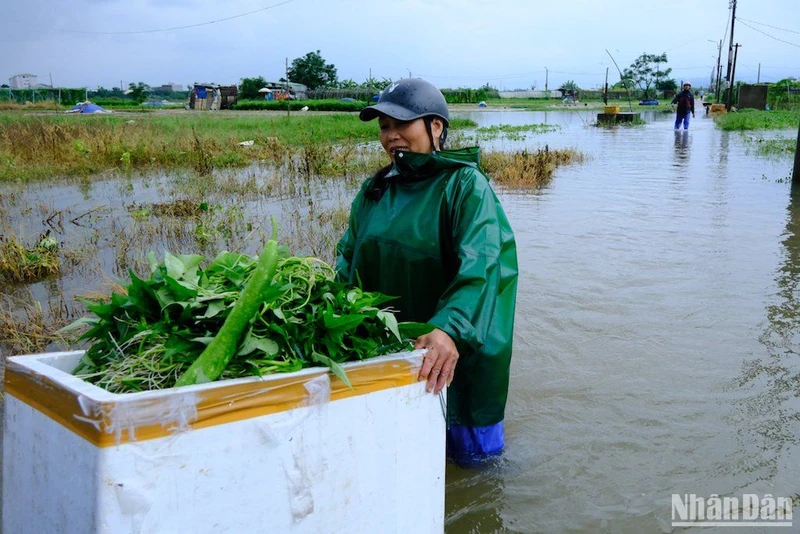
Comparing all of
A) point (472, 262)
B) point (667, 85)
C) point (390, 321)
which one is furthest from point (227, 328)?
point (667, 85)

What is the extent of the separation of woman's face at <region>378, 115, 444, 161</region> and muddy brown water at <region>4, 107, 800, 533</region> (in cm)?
142

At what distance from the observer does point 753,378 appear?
4.08 m

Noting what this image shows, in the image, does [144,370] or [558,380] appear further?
[558,380]

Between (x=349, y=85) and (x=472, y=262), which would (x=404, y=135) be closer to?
(x=472, y=262)

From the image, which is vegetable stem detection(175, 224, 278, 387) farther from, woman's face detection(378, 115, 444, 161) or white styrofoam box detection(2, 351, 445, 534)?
woman's face detection(378, 115, 444, 161)

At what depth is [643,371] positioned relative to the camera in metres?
4.29

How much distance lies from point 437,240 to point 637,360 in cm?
241

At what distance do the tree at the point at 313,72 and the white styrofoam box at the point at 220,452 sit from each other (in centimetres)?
6923

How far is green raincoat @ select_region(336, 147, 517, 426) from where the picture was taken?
2340 millimetres

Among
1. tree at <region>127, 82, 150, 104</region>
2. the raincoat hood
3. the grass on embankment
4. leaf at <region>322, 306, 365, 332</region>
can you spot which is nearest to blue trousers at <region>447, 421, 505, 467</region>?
the raincoat hood

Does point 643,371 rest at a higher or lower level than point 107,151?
lower

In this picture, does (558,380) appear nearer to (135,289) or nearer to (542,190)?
(135,289)

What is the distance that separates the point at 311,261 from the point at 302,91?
202 feet

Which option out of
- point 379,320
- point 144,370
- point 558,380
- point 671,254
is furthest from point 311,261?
point 671,254
